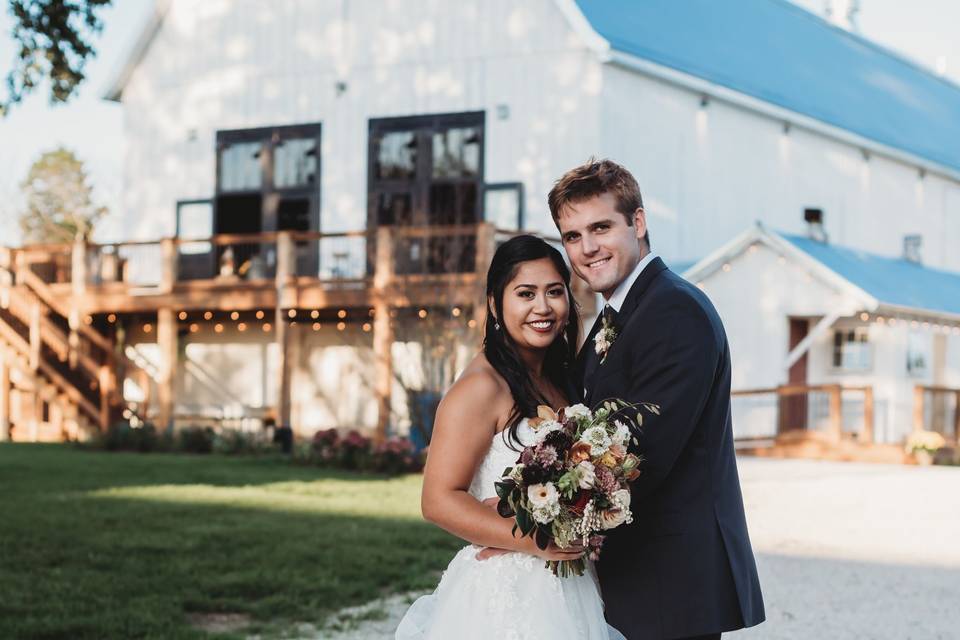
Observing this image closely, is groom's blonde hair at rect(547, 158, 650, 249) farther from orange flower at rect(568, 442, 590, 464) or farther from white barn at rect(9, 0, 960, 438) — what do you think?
white barn at rect(9, 0, 960, 438)

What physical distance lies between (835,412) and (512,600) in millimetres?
19409

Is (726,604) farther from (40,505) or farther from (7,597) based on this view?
(40,505)

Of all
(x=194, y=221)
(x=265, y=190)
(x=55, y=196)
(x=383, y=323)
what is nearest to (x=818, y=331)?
(x=383, y=323)

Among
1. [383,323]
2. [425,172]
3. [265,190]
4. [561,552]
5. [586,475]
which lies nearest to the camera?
[586,475]

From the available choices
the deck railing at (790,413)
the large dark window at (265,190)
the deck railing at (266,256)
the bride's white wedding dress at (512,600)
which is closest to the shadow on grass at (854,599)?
the bride's white wedding dress at (512,600)

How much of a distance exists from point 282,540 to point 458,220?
1303 centimetres

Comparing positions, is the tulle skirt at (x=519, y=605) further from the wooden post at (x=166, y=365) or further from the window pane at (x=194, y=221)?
the window pane at (x=194, y=221)

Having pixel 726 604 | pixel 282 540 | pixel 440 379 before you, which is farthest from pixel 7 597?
pixel 440 379

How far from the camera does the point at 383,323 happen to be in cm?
2238

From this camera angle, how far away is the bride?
169 inches

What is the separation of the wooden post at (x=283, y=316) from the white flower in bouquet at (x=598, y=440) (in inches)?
801

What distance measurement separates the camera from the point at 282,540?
11.7 meters

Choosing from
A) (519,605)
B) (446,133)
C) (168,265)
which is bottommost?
(519,605)

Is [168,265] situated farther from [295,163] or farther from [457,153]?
[457,153]
